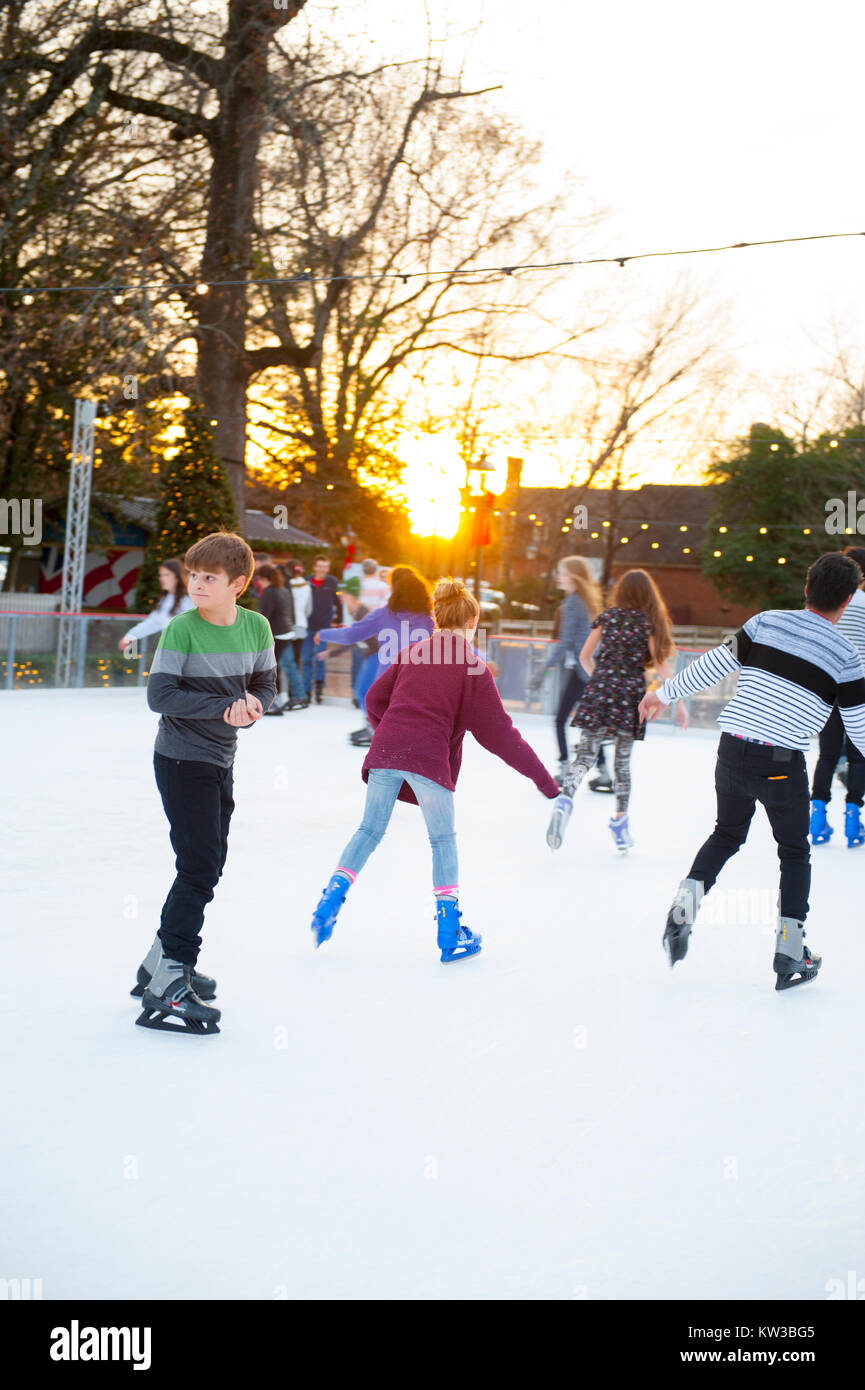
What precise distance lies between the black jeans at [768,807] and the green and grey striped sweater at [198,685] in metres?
1.60

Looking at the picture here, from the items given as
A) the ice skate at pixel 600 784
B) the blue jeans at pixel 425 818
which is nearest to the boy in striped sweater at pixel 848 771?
the ice skate at pixel 600 784

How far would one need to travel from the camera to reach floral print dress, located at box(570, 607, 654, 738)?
23.3ft

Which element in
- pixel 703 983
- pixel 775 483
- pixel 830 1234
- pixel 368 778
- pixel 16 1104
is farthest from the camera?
pixel 775 483

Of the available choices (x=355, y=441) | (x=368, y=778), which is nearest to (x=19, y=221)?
(x=355, y=441)

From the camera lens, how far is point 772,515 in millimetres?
44281

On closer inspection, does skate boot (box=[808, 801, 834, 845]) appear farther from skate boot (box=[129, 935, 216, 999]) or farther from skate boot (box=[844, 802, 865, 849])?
skate boot (box=[129, 935, 216, 999])

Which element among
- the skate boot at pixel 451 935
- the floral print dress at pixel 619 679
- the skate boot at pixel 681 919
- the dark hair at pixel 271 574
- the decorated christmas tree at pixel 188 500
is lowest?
the skate boot at pixel 451 935

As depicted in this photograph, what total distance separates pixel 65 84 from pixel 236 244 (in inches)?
115

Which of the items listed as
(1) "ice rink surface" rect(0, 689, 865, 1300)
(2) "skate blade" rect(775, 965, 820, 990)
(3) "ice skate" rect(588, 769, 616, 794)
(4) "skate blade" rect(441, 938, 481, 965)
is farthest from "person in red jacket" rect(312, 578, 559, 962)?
(3) "ice skate" rect(588, 769, 616, 794)

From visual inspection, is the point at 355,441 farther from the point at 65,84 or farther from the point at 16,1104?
the point at 16,1104

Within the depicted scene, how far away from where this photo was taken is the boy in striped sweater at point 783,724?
436 centimetres

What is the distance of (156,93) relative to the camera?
59.4 ft

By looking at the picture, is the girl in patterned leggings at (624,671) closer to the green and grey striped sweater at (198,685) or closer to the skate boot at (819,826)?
the skate boot at (819,826)

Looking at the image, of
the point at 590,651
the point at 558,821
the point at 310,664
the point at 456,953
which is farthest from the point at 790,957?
→ the point at 310,664
